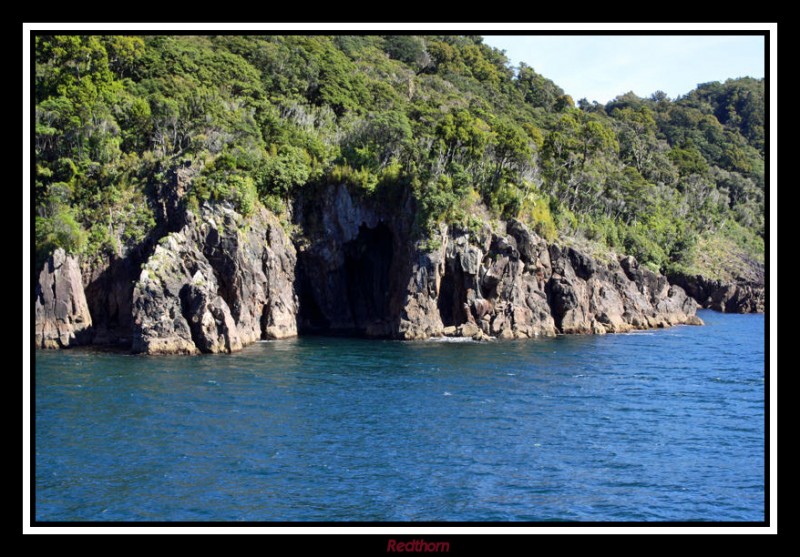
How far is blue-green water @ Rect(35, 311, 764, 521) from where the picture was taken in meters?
30.9

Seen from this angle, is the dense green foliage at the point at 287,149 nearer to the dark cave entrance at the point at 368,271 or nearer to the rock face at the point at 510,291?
the rock face at the point at 510,291

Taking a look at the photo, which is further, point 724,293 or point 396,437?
point 724,293

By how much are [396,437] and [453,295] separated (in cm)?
3805

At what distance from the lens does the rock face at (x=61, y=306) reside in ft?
207

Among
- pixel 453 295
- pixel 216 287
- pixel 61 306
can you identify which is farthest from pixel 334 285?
pixel 61 306

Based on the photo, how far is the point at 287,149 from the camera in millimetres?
82250

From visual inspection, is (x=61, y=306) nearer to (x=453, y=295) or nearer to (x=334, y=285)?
(x=334, y=285)

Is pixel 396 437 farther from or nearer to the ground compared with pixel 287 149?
nearer to the ground

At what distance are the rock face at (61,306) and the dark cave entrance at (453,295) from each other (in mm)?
Answer: 32099

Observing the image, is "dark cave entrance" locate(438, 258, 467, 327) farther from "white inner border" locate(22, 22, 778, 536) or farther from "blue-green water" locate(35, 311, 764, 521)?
"white inner border" locate(22, 22, 778, 536)

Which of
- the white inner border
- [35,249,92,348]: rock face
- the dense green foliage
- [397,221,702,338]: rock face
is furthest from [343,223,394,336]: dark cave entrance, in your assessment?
the white inner border
